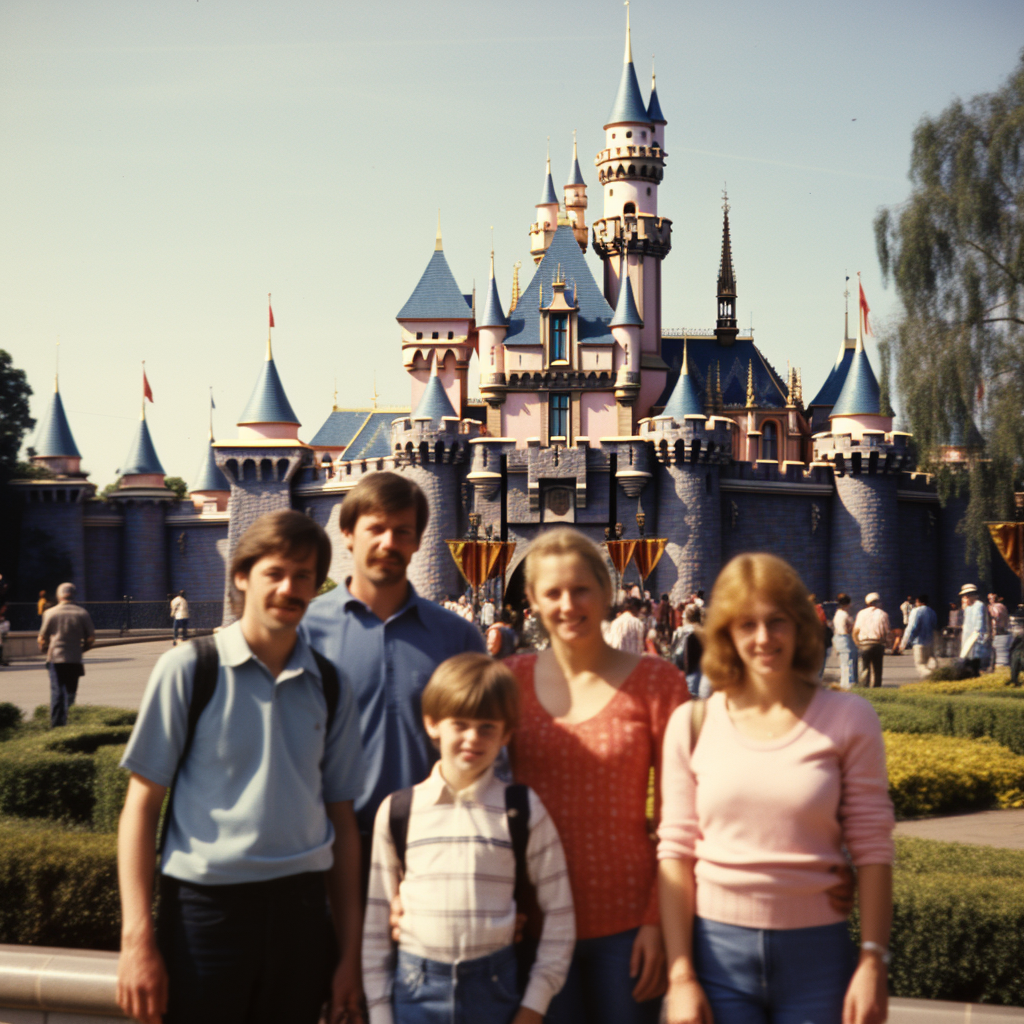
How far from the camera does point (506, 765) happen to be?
2.52m

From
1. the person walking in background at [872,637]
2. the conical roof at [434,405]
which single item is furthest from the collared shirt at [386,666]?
the conical roof at [434,405]

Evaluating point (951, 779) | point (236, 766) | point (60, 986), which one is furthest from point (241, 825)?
point (951, 779)

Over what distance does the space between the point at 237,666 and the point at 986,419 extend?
49.3ft

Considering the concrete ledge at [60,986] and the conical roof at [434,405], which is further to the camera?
the conical roof at [434,405]

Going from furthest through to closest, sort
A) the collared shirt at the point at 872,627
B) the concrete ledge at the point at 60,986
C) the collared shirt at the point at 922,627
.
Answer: the collared shirt at the point at 922,627, the collared shirt at the point at 872,627, the concrete ledge at the point at 60,986

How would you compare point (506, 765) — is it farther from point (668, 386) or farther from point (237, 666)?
point (668, 386)

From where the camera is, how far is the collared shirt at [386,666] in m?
2.88

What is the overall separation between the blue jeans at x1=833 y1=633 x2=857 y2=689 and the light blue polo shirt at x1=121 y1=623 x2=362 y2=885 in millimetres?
12433

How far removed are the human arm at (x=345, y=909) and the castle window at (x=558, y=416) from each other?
26.9 metres

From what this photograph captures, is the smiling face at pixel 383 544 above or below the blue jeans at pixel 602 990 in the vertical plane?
above

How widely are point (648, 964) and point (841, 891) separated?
16.9 inches

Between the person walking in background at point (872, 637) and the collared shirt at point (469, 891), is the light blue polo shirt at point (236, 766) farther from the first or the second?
the person walking in background at point (872, 637)

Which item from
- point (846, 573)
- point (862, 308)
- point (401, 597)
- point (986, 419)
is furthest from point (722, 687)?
point (862, 308)

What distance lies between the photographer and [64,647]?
372 inches
